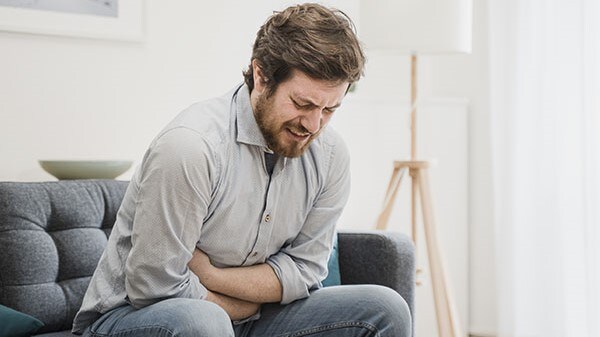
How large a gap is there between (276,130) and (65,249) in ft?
2.61

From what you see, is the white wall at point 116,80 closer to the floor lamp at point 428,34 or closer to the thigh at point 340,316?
the floor lamp at point 428,34

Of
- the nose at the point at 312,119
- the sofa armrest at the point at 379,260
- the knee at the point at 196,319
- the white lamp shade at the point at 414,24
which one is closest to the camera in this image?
the knee at the point at 196,319

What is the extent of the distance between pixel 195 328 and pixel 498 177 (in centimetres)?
243

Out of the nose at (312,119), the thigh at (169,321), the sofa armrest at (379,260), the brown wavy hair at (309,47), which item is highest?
the brown wavy hair at (309,47)

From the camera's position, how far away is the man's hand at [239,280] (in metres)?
2.04

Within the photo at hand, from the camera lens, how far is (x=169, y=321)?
180 cm

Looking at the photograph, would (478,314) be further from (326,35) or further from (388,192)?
(326,35)

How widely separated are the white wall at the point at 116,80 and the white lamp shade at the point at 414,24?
0.53 meters

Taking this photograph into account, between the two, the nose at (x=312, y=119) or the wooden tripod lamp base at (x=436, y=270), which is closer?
the nose at (x=312, y=119)

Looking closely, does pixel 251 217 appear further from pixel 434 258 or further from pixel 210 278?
pixel 434 258

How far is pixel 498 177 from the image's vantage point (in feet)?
12.9

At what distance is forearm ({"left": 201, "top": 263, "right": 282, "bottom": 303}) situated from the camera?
80.4 inches

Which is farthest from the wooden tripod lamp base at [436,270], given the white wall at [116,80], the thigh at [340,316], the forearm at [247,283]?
the forearm at [247,283]

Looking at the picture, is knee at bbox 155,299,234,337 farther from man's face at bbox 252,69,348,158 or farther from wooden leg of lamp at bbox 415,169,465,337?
wooden leg of lamp at bbox 415,169,465,337
